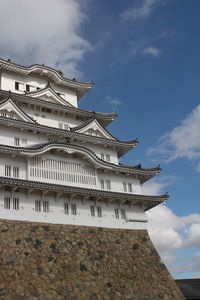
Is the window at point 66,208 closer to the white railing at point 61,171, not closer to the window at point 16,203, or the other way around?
the white railing at point 61,171

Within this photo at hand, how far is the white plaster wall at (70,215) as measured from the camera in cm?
1967

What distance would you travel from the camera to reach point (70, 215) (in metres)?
21.4

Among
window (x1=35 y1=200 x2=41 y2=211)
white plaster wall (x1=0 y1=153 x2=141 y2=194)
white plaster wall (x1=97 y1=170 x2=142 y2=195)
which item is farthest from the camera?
Result: white plaster wall (x1=97 y1=170 x2=142 y2=195)

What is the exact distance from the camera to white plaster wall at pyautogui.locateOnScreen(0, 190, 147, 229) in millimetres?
19672

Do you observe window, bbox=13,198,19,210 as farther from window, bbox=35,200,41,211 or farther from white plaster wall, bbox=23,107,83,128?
white plaster wall, bbox=23,107,83,128

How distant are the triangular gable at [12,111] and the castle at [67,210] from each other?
0.24 feet

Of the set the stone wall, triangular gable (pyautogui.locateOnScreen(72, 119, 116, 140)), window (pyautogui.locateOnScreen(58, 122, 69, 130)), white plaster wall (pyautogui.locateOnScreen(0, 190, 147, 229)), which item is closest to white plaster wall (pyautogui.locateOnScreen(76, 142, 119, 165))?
triangular gable (pyautogui.locateOnScreen(72, 119, 116, 140))

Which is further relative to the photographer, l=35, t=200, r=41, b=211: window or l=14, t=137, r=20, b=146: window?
l=14, t=137, r=20, b=146: window

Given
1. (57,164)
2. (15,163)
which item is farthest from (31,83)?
(15,163)

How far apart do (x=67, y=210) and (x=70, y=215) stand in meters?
0.38

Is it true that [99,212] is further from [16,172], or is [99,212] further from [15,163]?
[15,163]

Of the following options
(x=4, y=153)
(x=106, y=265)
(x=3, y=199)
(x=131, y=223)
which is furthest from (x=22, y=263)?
(x=131, y=223)

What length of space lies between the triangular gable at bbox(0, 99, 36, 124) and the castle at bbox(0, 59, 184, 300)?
72 millimetres

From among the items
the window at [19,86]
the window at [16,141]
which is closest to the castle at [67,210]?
the window at [16,141]
